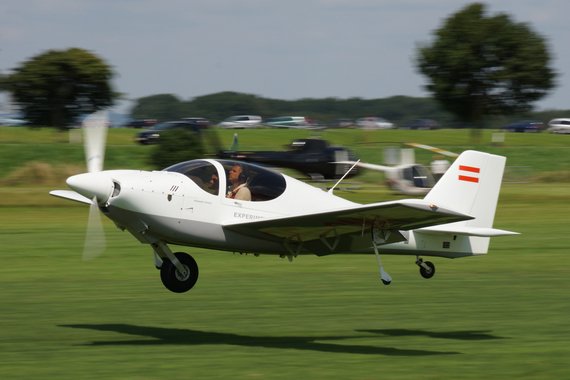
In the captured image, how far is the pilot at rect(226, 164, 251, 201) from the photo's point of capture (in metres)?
14.9

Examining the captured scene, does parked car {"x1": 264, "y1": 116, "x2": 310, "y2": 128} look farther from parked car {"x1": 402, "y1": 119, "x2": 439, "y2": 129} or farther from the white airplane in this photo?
the white airplane

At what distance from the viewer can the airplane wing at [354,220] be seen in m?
13.2

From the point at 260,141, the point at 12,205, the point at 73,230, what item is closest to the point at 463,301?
the point at 73,230

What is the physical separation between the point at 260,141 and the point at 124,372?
229ft

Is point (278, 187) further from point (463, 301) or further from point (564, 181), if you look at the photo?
point (564, 181)

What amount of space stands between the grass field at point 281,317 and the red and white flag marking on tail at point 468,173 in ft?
7.95

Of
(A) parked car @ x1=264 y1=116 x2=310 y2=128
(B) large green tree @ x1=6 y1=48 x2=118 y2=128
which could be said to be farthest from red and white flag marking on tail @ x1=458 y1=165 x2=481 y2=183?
(A) parked car @ x1=264 y1=116 x2=310 y2=128

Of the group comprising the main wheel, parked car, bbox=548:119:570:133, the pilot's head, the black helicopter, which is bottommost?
parked car, bbox=548:119:570:133

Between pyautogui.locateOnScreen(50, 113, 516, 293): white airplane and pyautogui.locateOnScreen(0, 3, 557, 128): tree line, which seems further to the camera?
pyautogui.locateOnScreen(0, 3, 557, 128): tree line

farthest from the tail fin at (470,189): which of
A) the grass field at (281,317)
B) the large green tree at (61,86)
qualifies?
the large green tree at (61,86)

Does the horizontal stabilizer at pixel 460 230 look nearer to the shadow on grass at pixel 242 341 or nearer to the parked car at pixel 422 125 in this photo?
the shadow on grass at pixel 242 341

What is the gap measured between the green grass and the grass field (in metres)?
0.03

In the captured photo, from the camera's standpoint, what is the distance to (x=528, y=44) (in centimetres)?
8875

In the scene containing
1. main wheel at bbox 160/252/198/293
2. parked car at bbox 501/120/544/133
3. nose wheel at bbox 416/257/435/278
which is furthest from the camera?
parked car at bbox 501/120/544/133
